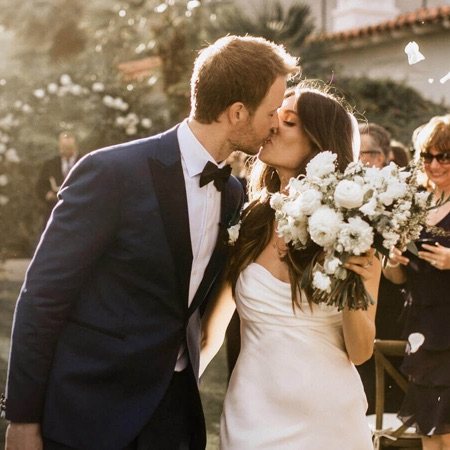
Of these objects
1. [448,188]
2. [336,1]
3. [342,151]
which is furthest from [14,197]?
[342,151]

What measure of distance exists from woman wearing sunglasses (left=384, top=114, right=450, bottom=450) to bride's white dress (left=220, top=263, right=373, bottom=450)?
4.20ft

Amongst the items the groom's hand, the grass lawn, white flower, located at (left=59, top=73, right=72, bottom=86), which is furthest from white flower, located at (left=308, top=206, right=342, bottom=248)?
white flower, located at (left=59, top=73, right=72, bottom=86)

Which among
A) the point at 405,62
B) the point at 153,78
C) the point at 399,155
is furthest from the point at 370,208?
the point at 405,62

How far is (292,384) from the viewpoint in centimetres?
304

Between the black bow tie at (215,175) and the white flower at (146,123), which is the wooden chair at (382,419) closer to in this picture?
the black bow tie at (215,175)

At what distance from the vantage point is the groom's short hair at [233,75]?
283cm

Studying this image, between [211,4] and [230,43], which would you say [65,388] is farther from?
[211,4]

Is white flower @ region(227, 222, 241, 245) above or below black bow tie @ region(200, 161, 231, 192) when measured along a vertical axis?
below

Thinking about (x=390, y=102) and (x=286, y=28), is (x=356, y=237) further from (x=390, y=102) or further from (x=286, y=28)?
(x=390, y=102)

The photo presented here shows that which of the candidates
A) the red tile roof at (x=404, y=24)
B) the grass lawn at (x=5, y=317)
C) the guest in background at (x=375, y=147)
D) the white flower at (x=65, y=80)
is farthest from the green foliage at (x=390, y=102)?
the guest in background at (x=375, y=147)

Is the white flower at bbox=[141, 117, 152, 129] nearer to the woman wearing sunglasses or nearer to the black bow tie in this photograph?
the woman wearing sunglasses

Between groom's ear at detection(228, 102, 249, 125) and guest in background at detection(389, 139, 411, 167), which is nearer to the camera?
groom's ear at detection(228, 102, 249, 125)

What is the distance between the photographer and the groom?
2.64 m

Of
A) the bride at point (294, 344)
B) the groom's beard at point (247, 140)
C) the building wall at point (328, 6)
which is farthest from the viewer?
the building wall at point (328, 6)
